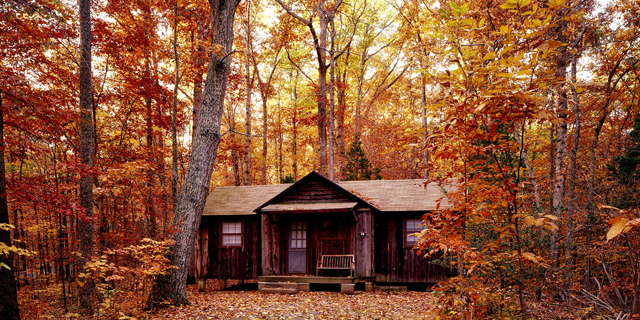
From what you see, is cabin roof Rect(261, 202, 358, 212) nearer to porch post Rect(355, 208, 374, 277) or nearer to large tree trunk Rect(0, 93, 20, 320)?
porch post Rect(355, 208, 374, 277)

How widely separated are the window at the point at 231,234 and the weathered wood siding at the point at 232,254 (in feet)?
0.51

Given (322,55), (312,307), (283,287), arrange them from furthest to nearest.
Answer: (322,55) → (283,287) → (312,307)

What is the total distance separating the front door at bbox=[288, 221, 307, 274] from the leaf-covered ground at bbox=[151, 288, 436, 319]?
5.79 feet

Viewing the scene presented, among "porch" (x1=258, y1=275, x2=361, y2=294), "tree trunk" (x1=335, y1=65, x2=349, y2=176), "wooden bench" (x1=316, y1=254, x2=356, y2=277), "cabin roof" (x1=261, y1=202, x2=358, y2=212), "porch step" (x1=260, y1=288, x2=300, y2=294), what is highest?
"tree trunk" (x1=335, y1=65, x2=349, y2=176)

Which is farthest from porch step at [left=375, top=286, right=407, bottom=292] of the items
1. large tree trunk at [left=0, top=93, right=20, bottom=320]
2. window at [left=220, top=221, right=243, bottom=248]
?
large tree trunk at [left=0, top=93, right=20, bottom=320]

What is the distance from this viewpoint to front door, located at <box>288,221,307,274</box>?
14.5 meters

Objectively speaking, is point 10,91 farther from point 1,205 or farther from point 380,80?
point 380,80

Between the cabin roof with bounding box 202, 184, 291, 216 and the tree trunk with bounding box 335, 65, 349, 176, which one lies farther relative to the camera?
the tree trunk with bounding box 335, 65, 349, 176

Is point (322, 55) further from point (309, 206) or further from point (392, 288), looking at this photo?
point (392, 288)

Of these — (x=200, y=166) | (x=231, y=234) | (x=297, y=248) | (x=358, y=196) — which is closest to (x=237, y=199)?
(x=231, y=234)

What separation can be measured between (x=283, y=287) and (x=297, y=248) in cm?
182

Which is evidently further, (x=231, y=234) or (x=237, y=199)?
(x=237, y=199)

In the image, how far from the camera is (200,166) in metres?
9.62

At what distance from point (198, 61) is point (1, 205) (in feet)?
35.1
